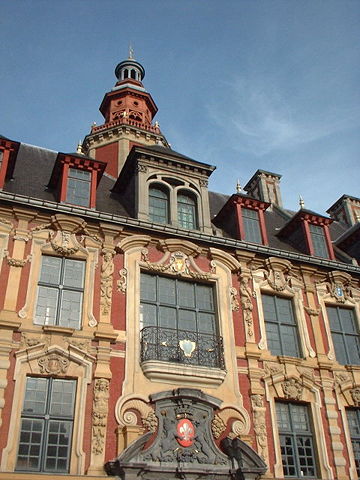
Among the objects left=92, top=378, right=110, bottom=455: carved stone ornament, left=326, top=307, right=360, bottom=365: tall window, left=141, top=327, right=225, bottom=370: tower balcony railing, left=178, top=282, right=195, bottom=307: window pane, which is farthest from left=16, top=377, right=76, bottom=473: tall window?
left=326, top=307, right=360, bottom=365: tall window

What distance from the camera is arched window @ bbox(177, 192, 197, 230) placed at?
55.3ft

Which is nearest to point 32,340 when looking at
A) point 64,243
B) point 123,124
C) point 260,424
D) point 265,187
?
point 64,243

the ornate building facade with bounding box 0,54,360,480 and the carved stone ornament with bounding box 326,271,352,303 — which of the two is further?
the carved stone ornament with bounding box 326,271,352,303

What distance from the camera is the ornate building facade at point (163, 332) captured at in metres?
12.0

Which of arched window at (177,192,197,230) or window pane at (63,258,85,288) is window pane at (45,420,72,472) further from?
arched window at (177,192,197,230)

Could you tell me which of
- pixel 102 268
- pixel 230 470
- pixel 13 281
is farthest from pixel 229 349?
pixel 13 281

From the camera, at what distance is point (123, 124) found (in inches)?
912

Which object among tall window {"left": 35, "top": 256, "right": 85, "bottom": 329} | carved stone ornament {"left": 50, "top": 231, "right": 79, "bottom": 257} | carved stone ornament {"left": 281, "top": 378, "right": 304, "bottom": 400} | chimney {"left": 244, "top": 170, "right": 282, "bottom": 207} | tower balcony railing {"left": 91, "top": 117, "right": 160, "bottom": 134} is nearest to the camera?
tall window {"left": 35, "top": 256, "right": 85, "bottom": 329}

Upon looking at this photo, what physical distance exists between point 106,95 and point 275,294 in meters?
14.8

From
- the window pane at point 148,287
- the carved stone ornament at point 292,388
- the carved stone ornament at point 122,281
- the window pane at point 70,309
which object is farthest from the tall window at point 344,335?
the window pane at point 70,309

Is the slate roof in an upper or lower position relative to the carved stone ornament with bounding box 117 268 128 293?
upper

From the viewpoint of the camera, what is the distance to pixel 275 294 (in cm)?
1630

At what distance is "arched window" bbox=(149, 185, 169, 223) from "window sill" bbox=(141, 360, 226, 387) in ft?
16.2

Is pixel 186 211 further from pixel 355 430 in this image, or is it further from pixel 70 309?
pixel 355 430
